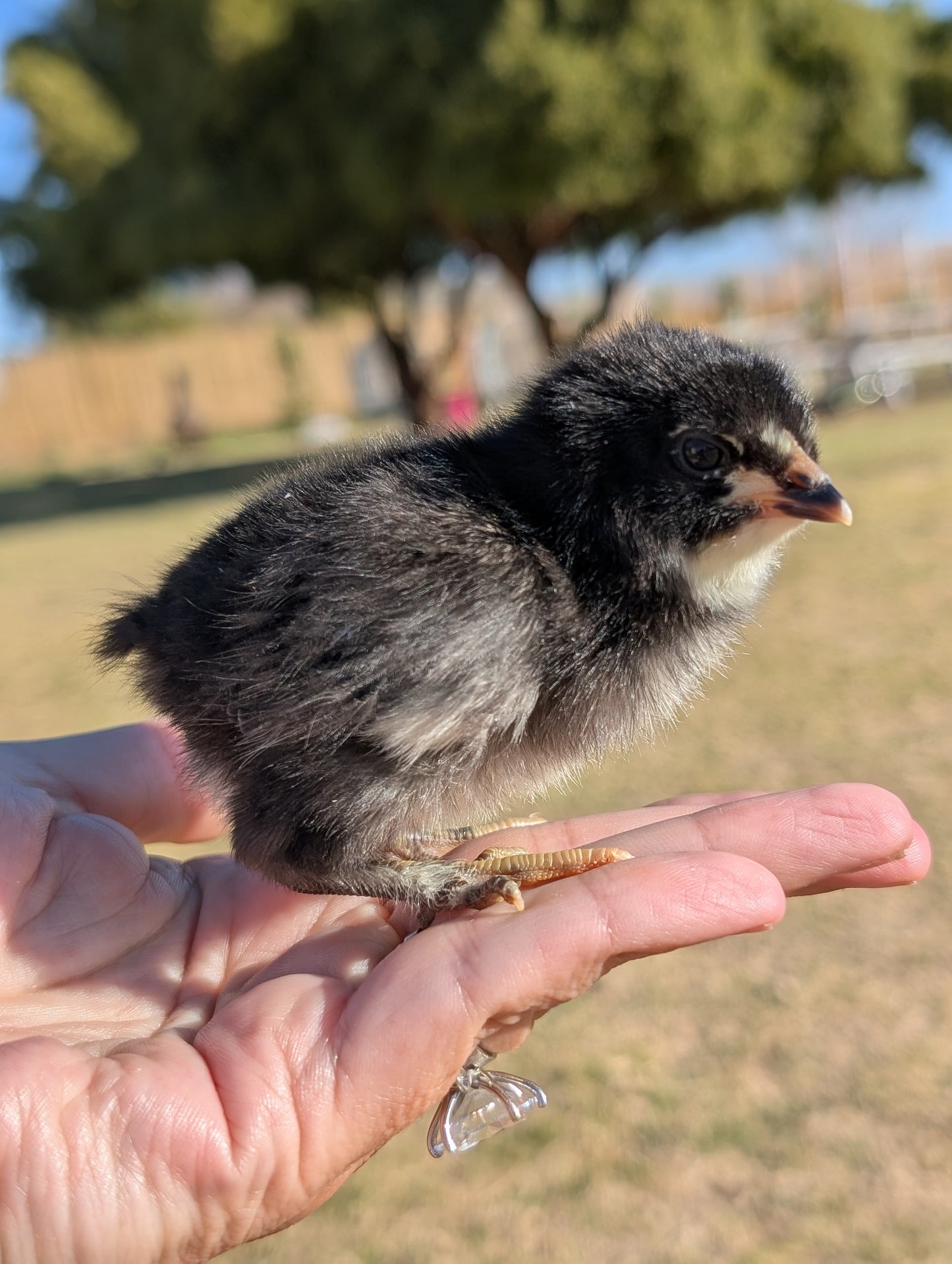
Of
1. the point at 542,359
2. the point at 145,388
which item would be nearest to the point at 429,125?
the point at 542,359

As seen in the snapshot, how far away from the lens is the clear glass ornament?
87.9 inches

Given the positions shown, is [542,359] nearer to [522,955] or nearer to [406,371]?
[522,955]

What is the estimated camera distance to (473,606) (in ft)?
7.23

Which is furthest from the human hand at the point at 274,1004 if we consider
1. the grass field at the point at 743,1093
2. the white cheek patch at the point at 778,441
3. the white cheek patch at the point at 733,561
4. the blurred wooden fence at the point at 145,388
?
the blurred wooden fence at the point at 145,388

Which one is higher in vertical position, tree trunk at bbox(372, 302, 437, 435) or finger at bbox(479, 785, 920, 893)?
tree trunk at bbox(372, 302, 437, 435)

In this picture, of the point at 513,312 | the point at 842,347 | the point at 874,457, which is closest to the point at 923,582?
the point at 874,457

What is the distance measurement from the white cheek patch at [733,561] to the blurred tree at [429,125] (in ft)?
40.6

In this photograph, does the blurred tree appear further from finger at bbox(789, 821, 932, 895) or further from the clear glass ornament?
the clear glass ornament

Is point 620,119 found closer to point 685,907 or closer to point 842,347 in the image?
point 842,347

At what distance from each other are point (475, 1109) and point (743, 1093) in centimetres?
139

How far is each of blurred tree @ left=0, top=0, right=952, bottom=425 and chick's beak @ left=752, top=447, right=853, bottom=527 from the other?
12.4 m

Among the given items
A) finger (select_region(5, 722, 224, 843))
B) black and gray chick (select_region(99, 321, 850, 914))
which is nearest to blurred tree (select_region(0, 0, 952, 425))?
finger (select_region(5, 722, 224, 843))

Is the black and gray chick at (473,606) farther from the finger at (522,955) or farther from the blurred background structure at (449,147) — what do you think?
Answer: the blurred background structure at (449,147)

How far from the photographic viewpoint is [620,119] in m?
13.7
